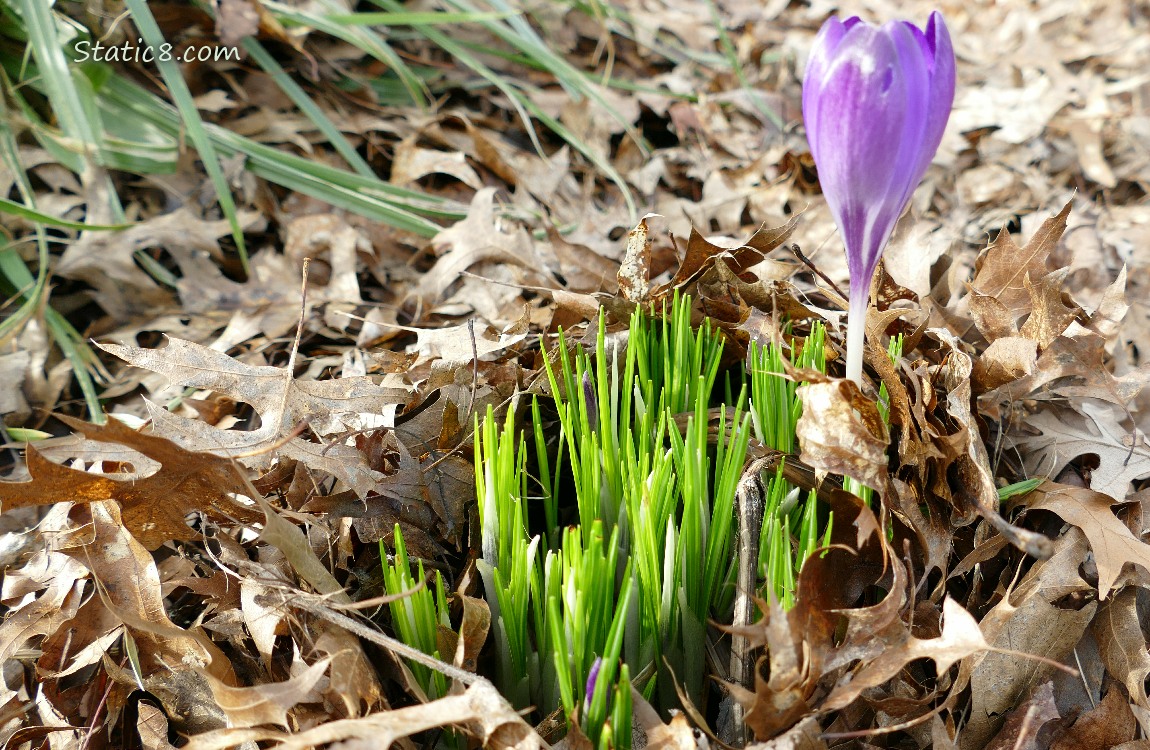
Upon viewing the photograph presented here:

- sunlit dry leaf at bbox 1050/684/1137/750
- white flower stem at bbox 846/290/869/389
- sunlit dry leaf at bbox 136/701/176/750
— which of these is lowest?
sunlit dry leaf at bbox 1050/684/1137/750

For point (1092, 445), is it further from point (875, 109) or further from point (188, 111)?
point (188, 111)

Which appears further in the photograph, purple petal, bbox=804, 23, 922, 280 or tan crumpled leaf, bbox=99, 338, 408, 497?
tan crumpled leaf, bbox=99, 338, 408, 497

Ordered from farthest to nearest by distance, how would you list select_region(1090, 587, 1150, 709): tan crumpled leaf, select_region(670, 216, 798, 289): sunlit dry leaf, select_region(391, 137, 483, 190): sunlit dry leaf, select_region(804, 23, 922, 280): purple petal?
select_region(391, 137, 483, 190): sunlit dry leaf, select_region(670, 216, 798, 289): sunlit dry leaf, select_region(1090, 587, 1150, 709): tan crumpled leaf, select_region(804, 23, 922, 280): purple petal

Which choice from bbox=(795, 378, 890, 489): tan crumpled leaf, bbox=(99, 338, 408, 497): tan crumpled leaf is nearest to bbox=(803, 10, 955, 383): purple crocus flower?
bbox=(795, 378, 890, 489): tan crumpled leaf

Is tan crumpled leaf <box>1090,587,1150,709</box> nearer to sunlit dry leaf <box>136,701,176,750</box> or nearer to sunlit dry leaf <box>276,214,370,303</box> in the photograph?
sunlit dry leaf <box>136,701,176,750</box>

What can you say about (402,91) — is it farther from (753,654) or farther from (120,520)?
(753,654)

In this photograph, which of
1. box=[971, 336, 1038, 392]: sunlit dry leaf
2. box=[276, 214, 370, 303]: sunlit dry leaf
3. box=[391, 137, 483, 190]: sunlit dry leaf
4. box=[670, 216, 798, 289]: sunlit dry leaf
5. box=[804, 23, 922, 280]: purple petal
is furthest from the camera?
box=[391, 137, 483, 190]: sunlit dry leaf

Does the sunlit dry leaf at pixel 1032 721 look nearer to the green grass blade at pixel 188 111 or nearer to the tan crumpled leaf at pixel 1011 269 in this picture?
the tan crumpled leaf at pixel 1011 269

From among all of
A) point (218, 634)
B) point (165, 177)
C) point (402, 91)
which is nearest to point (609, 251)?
point (402, 91)

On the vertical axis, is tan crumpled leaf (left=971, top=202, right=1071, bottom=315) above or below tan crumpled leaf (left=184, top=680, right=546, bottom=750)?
above
